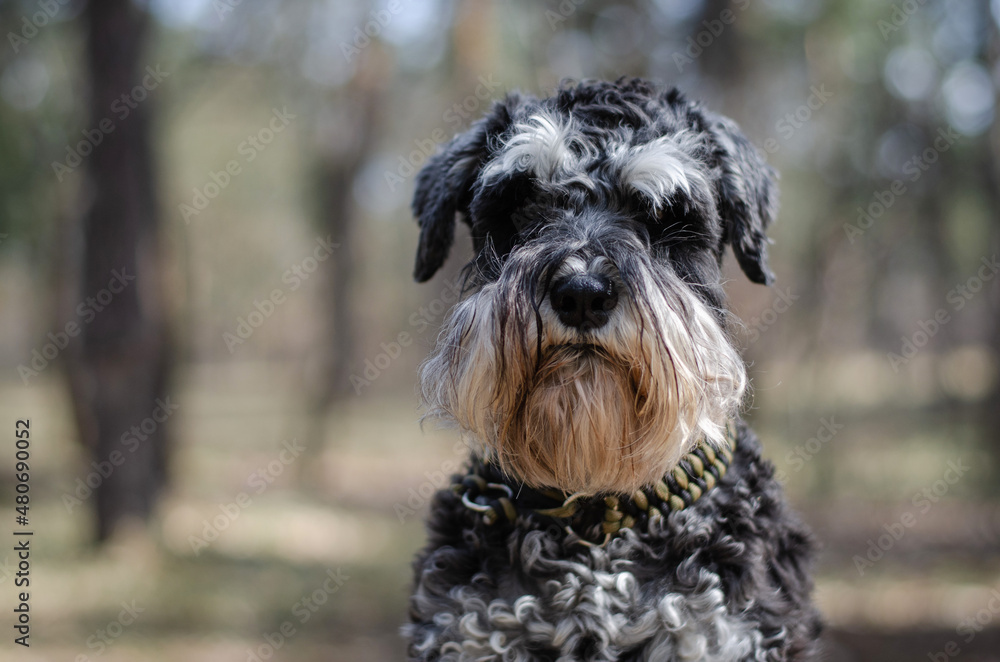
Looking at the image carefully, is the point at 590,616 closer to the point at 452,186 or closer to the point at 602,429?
the point at 602,429

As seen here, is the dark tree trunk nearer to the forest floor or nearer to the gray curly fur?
the forest floor

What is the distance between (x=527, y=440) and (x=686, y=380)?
54cm

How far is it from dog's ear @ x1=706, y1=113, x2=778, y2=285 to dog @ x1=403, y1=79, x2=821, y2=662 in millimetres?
91

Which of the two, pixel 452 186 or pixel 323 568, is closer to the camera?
pixel 452 186

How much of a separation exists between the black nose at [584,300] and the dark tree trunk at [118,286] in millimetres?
7169

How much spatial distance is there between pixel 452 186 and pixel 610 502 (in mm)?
1433

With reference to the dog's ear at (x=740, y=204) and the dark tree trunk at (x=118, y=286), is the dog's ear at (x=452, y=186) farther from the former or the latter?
the dark tree trunk at (x=118, y=286)

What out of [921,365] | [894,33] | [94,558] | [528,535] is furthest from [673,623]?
[921,365]

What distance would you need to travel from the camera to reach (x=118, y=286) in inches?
320

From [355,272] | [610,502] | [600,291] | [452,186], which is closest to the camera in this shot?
[600,291]

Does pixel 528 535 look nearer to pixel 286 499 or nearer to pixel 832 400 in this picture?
→ pixel 286 499

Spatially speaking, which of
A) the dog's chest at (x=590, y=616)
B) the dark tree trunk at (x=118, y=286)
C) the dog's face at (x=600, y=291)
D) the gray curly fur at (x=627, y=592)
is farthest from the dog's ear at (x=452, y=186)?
the dark tree trunk at (x=118, y=286)

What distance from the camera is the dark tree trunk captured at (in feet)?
26.7

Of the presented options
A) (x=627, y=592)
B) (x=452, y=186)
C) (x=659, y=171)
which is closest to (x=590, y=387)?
(x=627, y=592)
